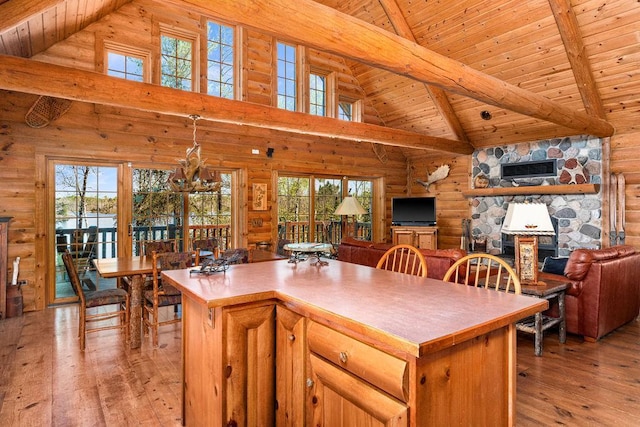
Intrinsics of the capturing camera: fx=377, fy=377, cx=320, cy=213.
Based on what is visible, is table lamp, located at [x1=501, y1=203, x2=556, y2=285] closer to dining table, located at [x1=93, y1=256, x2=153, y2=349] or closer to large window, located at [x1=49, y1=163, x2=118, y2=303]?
dining table, located at [x1=93, y1=256, x2=153, y2=349]

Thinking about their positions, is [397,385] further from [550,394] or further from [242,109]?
[242,109]

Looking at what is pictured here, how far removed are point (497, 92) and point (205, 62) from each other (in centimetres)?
442

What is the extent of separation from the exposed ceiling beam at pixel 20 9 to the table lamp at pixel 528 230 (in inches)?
163

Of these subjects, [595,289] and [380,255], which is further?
[380,255]

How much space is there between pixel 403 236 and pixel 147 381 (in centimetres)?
594

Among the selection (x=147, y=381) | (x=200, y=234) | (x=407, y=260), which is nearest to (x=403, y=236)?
(x=200, y=234)

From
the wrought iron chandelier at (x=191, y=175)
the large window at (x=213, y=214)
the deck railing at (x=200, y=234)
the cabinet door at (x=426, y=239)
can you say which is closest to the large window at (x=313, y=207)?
the deck railing at (x=200, y=234)

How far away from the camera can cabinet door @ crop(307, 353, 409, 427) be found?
1.22m

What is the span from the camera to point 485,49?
5719 millimetres

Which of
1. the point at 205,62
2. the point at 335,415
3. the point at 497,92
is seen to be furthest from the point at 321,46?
the point at 205,62

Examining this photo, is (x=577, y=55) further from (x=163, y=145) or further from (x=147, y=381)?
(x=147, y=381)

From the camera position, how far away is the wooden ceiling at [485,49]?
9.16ft

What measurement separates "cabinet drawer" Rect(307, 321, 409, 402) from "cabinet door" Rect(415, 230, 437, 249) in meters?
6.41

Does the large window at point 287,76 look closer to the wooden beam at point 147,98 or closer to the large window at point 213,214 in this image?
the wooden beam at point 147,98
